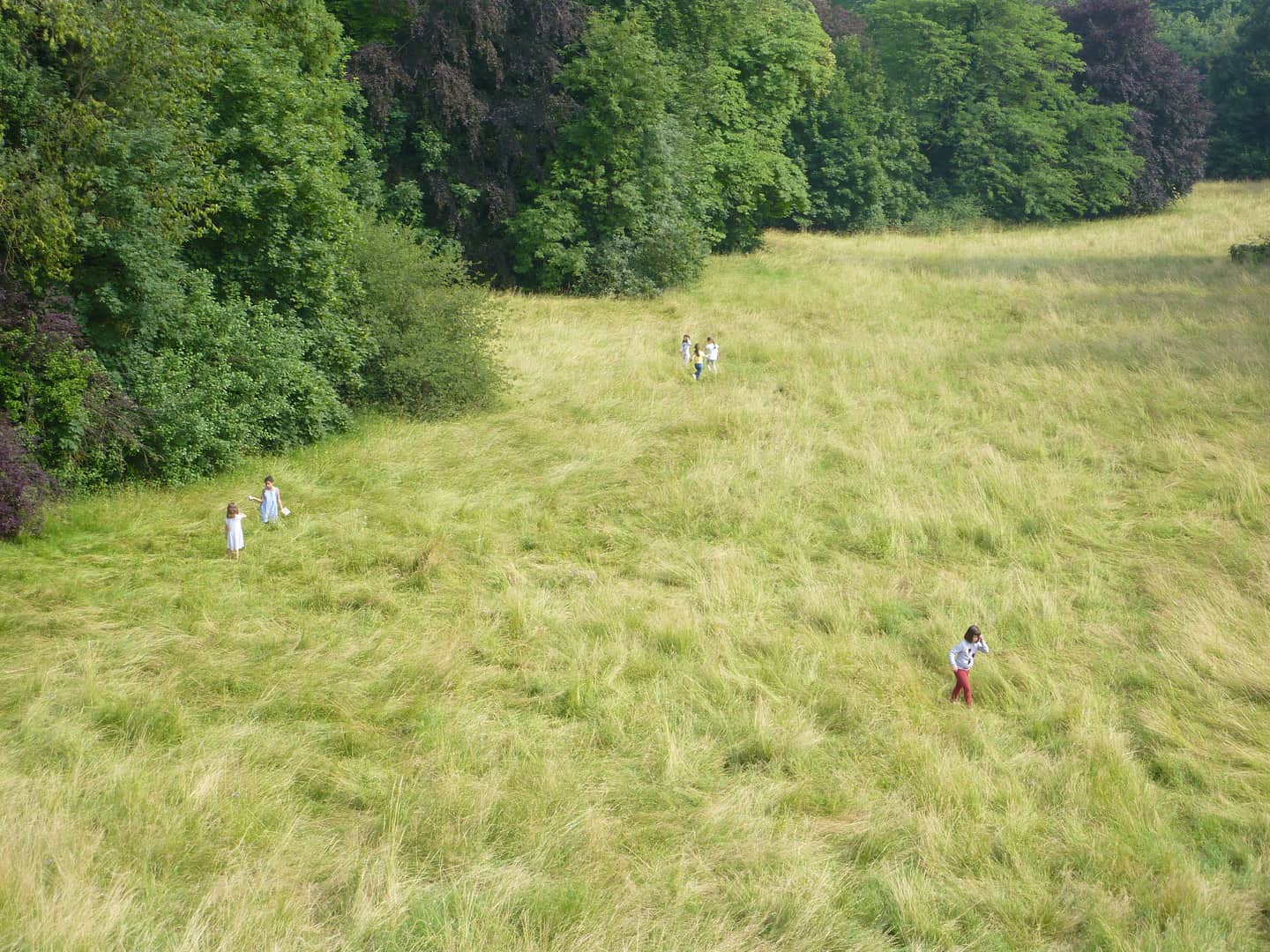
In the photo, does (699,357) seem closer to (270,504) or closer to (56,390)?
(270,504)

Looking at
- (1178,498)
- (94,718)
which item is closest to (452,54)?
(1178,498)

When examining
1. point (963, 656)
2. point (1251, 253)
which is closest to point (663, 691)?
point (963, 656)

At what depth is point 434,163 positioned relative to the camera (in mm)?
27062

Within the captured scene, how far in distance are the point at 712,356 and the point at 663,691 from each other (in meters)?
12.8

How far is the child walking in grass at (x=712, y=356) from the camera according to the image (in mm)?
20250

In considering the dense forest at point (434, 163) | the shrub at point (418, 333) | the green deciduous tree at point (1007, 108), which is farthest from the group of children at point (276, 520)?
the green deciduous tree at point (1007, 108)

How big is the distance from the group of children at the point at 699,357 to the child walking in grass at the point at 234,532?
11013mm

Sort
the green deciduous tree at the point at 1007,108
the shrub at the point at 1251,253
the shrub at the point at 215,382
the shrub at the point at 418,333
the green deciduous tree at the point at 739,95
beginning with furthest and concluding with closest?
the green deciduous tree at the point at 1007,108, the green deciduous tree at the point at 739,95, the shrub at the point at 1251,253, the shrub at the point at 418,333, the shrub at the point at 215,382

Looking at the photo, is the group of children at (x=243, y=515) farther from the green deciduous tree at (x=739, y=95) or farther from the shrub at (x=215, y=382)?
the green deciduous tree at (x=739, y=95)

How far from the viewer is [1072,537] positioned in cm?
1195

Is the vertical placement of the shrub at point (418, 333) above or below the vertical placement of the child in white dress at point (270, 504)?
above

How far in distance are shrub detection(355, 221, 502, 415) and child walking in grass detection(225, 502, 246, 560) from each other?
6.53 metres

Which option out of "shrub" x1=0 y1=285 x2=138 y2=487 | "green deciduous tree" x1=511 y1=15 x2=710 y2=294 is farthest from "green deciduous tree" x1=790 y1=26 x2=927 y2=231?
"shrub" x1=0 y1=285 x2=138 y2=487

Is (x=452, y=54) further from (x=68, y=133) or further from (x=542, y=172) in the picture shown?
(x=68, y=133)
